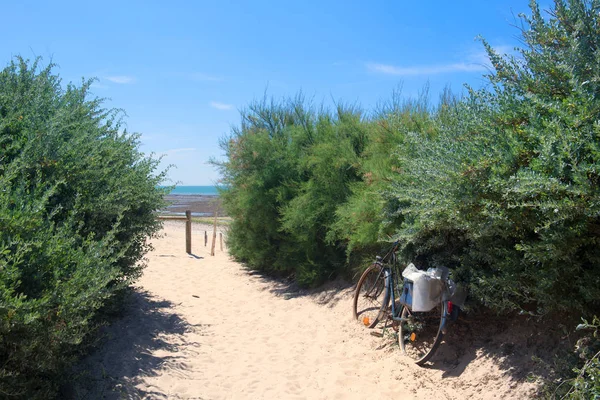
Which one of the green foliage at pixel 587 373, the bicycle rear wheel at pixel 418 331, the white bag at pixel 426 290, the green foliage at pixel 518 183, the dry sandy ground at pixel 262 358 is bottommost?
the dry sandy ground at pixel 262 358

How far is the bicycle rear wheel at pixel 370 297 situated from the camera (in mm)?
6488

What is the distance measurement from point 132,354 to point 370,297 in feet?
10.6

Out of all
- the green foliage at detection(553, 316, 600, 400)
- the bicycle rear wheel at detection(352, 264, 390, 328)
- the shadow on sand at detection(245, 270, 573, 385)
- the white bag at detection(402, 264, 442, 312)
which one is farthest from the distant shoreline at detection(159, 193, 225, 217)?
the green foliage at detection(553, 316, 600, 400)

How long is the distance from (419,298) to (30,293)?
350cm

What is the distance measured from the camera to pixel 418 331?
5.51 meters

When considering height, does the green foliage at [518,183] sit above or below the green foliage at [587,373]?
above

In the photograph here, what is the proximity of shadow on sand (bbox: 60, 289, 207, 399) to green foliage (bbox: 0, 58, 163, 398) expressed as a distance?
0.33m

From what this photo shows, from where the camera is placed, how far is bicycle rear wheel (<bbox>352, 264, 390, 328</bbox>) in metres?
6.49

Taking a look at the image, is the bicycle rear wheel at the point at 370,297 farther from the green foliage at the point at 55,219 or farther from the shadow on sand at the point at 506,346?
the green foliage at the point at 55,219

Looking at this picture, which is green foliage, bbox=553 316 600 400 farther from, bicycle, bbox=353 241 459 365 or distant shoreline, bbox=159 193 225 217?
distant shoreline, bbox=159 193 225 217

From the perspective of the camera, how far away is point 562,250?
11.4 feet

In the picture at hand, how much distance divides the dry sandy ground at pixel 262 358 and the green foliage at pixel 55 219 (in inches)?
24.6

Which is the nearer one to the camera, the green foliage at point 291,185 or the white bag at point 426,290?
the white bag at point 426,290

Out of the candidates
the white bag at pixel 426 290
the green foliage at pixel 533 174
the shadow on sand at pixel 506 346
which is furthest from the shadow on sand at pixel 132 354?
the green foliage at pixel 533 174
